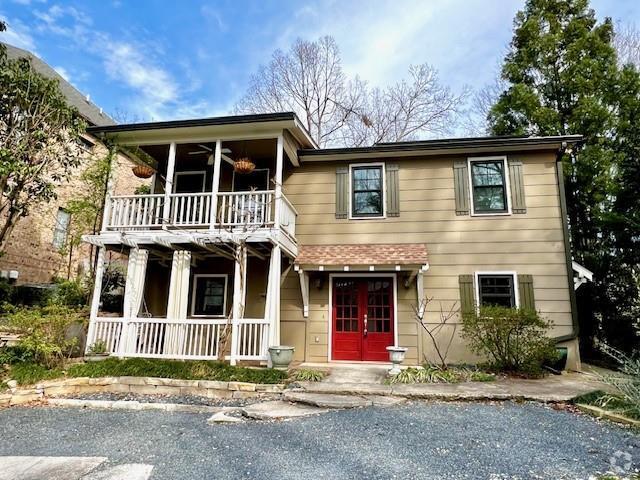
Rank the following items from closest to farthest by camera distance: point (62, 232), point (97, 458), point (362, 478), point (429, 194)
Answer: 1. point (362, 478)
2. point (97, 458)
3. point (429, 194)
4. point (62, 232)

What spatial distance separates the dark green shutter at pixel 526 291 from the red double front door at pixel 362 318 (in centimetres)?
282

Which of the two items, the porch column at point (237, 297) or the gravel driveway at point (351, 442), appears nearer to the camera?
the gravel driveway at point (351, 442)

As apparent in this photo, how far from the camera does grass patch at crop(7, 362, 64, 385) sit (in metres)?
6.35

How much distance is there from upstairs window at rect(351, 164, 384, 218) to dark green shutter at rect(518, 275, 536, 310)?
138 inches

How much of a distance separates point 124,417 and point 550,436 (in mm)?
5491

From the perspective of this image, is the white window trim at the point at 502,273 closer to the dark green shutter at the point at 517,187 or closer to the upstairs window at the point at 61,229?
the dark green shutter at the point at 517,187

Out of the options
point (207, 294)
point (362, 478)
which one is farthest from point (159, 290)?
point (362, 478)

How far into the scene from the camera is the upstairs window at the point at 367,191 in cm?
919

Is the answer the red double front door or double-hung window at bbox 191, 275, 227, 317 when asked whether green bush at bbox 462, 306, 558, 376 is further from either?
double-hung window at bbox 191, 275, 227, 317

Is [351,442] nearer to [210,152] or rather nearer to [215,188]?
[215,188]

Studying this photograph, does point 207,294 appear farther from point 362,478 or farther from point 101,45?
point 101,45

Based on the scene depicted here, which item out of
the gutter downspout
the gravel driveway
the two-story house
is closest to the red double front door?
the two-story house

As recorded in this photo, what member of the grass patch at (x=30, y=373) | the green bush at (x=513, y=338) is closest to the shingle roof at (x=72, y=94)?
the grass patch at (x=30, y=373)

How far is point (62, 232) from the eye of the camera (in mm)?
13461
